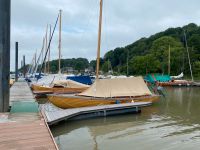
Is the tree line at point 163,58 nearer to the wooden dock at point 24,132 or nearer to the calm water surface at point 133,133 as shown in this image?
the calm water surface at point 133,133

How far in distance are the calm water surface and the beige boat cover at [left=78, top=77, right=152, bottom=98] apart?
2629 millimetres

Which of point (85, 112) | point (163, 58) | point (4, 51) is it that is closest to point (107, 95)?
point (85, 112)

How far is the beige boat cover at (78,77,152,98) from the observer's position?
18.4 meters

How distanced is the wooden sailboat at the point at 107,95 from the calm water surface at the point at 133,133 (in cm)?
209

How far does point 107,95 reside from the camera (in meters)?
18.5

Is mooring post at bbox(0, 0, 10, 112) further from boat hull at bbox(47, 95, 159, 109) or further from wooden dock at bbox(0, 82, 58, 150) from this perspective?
boat hull at bbox(47, 95, 159, 109)

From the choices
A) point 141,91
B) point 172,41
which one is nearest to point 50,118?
point 141,91

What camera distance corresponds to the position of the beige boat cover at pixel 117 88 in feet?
60.3

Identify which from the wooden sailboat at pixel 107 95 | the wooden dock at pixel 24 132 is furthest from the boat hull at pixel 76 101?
the wooden dock at pixel 24 132

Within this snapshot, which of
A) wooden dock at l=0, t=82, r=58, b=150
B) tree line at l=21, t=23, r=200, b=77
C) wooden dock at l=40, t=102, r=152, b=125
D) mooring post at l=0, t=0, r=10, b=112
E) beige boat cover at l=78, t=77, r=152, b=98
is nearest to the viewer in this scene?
wooden dock at l=0, t=82, r=58, b=150

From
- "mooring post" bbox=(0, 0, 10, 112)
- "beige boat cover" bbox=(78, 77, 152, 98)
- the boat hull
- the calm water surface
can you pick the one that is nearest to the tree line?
"beige boat cover" bbox=(78, 77, 152, 98)

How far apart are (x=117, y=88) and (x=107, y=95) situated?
100 centimetres

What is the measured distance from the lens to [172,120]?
15.5 meters

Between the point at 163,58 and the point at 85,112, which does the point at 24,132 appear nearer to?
the point at 85,112
